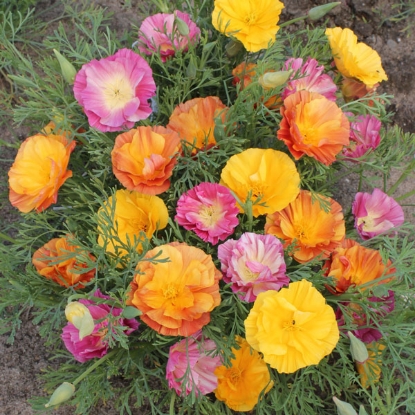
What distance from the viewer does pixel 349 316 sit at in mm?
1056

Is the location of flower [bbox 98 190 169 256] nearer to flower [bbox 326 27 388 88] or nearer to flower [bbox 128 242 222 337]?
flower [bbox 128 242 222 337]

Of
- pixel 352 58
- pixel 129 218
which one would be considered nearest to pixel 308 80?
pixel 352 58

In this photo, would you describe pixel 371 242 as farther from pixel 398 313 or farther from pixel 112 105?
pixel 112 105

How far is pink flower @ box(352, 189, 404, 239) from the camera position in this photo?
3.68 feet

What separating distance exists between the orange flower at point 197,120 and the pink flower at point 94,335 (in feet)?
1.22

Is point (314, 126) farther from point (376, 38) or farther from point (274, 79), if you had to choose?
point (376, 38)

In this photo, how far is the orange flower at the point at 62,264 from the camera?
105 centimetres

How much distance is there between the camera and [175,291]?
3.10 feet

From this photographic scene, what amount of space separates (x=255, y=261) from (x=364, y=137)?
1.47 ft

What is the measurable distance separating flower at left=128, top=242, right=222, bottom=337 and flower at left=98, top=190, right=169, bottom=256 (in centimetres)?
8

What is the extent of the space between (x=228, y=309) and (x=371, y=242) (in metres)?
0.36

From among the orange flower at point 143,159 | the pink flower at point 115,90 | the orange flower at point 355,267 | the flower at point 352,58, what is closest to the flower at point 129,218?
the orange flower at point 143,159

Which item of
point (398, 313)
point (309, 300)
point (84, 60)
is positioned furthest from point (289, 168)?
point (84, 60)

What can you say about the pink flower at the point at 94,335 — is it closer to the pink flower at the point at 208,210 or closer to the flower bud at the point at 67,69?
the pink flower at the point at 208,210
